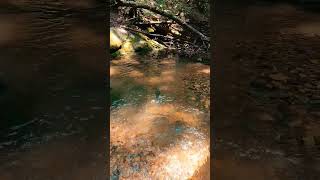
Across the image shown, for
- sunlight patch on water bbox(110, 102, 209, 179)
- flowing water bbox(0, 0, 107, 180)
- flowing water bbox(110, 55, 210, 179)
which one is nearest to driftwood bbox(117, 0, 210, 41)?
flowing water bbox(0, 0, 107, 180)

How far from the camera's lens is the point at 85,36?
5.61 meters

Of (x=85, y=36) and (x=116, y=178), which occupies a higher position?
(x=85, y=36)

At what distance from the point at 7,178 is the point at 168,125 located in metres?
1.54

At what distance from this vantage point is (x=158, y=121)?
3750 millimetres

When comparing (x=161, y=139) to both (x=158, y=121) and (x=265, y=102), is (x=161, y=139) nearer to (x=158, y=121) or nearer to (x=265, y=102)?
(x=158, y=121)

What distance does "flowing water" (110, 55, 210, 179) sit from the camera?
9.68 ft

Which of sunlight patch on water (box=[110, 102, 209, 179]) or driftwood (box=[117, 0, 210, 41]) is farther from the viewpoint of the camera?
driftwood (box=[117, 0, 210, 41])

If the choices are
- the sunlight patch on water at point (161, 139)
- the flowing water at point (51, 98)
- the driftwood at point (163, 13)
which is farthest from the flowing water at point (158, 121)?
the driftwood at point (163, 13)

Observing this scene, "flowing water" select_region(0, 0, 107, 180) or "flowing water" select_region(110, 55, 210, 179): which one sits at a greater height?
"flowing water" select_region(0, 0, 107, 180)

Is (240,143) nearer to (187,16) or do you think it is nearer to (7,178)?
(7,178)

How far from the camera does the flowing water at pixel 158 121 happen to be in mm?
2951

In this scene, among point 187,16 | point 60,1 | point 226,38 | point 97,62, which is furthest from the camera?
point 187,16

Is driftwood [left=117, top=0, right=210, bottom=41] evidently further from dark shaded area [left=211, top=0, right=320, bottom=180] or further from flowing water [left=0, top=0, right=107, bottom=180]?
flowing water [left=0, top=0, right=107, bottom=180]


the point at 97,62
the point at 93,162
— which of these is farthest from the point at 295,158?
the point at 97,62
